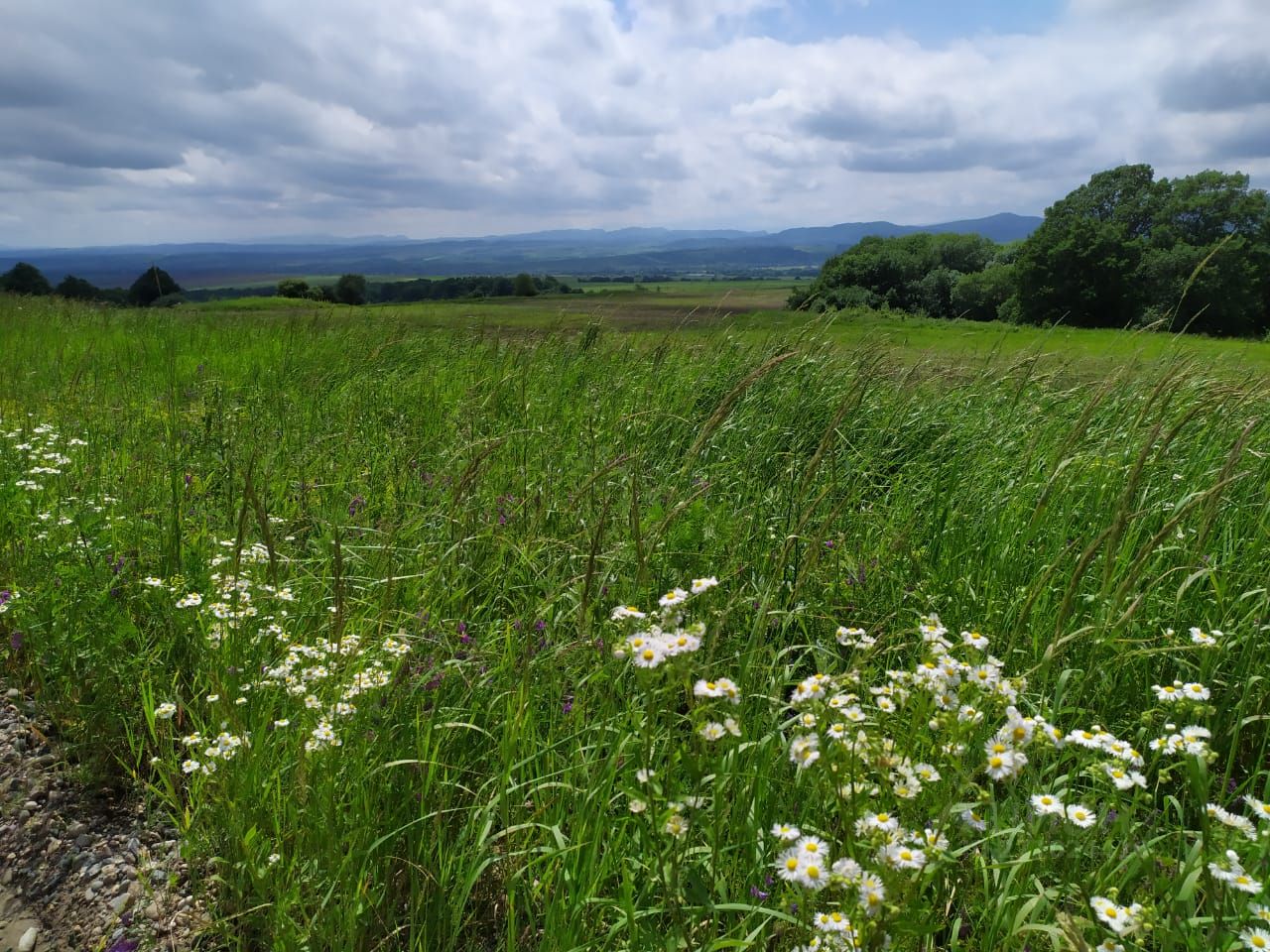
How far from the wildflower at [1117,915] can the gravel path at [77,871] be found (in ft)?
7.27

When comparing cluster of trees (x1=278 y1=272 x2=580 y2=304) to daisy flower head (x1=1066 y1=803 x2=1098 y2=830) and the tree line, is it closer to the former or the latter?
the tree line

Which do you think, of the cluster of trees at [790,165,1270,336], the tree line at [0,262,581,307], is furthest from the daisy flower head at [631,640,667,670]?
the cluster of trees at [790,165,1270,336]

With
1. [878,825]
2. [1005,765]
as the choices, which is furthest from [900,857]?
[1005,765]

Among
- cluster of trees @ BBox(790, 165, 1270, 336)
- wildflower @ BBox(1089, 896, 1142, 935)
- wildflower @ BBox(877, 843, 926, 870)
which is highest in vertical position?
Answer: cluster of trees @ BBox(790, 165, 1270, 336)

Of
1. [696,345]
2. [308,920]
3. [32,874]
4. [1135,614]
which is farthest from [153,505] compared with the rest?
[696,345]

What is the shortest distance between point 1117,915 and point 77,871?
277cm

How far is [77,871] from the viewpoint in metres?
2.23

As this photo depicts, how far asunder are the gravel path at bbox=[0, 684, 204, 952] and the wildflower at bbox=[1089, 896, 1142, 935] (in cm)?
221

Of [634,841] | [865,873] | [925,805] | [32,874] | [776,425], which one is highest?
[776,425]

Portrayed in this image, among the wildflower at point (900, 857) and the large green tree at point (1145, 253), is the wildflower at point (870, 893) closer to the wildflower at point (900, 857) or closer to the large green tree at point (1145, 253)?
the wildflower at point (900, 857)

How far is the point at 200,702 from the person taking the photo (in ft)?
9.04

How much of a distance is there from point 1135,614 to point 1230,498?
147 cm

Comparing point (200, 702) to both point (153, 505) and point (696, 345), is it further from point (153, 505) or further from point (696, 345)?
point (696, 345)

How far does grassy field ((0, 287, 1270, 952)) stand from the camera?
5.40 feet
